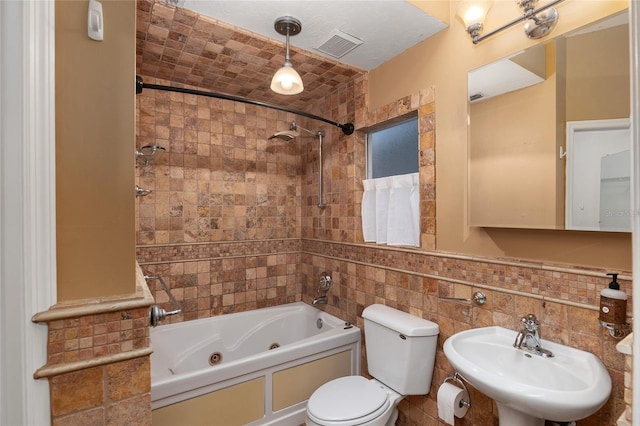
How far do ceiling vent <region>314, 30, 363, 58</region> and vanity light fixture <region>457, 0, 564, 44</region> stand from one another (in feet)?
1.99

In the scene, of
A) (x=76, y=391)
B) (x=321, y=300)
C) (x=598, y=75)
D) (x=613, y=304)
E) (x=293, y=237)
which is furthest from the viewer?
(x=293, y=237)

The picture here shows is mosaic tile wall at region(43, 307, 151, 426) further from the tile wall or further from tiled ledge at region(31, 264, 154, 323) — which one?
the tile wall

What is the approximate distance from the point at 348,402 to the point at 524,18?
204cm

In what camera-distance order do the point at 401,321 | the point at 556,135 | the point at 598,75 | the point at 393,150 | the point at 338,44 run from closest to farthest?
the point at 598,75 < the point at 556,135 < the point at 401,321 < the point at 338,44 < the point at 393,150

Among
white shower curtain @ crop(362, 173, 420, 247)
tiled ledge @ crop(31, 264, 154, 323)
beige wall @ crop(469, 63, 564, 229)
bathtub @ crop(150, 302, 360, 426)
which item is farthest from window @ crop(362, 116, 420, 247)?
tiled ledge @ crop(31, 264, 154, 323)

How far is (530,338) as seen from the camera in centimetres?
131

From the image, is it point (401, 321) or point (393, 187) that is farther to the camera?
point (393, 187)

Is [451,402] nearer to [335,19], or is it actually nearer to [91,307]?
[91,307]

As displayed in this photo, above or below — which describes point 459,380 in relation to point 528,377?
below

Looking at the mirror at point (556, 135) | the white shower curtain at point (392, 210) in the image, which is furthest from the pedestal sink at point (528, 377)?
the white shower curtain at point (392, 210)

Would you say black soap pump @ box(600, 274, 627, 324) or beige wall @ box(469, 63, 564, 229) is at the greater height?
beige wall @ box(469, 63, 564, 229)

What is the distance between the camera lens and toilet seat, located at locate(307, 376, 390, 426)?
1504 mm

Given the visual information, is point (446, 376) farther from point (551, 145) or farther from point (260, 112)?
point (260, 112)

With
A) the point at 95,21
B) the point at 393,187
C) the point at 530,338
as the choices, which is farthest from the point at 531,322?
the point at 95,21
